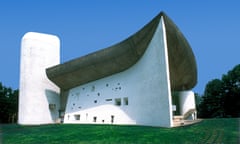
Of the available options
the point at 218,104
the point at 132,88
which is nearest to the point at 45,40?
the point at 132,88

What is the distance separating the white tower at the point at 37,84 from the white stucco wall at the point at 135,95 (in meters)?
2.78

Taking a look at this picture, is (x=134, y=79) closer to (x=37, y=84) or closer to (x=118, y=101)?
(x=118, y=101)

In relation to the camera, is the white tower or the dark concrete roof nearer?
the dark concrete roof

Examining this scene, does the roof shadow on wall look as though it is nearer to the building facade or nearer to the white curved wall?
the building facade

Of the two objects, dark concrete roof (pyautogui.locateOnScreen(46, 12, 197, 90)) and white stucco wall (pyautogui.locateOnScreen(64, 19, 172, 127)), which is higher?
dark concrete roof (pyautogui.locateOnScreen(46, 12, 197, 90))

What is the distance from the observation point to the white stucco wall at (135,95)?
541 inches

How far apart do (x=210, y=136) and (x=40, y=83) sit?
17.3m

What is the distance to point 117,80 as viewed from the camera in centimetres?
1789

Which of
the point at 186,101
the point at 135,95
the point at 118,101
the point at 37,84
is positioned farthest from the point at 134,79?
the point at 37,84

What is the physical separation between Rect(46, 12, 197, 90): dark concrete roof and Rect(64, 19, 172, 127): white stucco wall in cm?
48

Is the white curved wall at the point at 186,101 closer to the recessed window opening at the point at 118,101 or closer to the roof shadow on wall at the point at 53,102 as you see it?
the recessed window opening at the point at 118,101

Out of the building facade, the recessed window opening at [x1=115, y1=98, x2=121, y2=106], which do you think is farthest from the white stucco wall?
the recessed window opening at [x1=115, y1=98, x2=121, y2=106]

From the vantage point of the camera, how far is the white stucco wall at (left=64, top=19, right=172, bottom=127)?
13.7m

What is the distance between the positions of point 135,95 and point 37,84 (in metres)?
10.6
